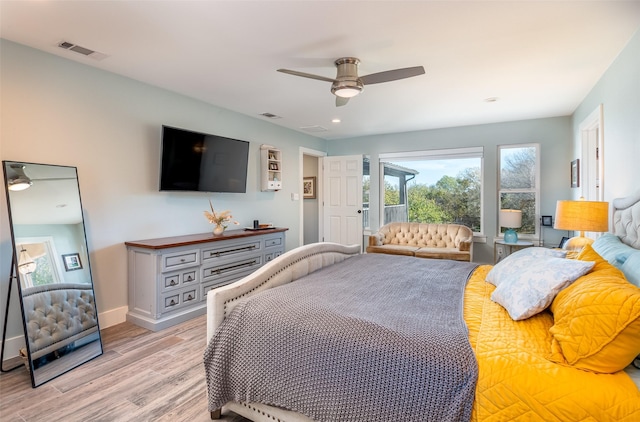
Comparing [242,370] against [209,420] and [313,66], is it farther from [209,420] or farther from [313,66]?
[313,66]

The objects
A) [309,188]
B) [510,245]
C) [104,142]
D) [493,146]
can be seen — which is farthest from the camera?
[309,188]

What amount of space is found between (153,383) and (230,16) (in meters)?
2.53

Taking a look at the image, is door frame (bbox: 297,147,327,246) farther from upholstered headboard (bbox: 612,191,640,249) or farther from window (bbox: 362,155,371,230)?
upholstered headboard (bbox: 612,191,640,249)

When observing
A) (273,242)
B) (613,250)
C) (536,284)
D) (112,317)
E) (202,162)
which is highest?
(202,162)

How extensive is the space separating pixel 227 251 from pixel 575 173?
4639 millimetres

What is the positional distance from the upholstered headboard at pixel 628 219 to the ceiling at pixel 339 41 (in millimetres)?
1231

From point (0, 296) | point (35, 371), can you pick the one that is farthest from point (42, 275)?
point (35, 371)

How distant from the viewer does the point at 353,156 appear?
20.5 feet

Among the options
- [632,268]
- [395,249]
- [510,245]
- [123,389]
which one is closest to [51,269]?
[123,389]

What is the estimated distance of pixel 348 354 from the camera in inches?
52.7

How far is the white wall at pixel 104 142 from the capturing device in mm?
2594

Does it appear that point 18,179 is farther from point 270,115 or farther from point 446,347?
point 446,347

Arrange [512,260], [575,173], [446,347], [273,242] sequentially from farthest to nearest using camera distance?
[273,242], [575,173], [512,260], [446,347]

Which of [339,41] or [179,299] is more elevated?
[339,41]
